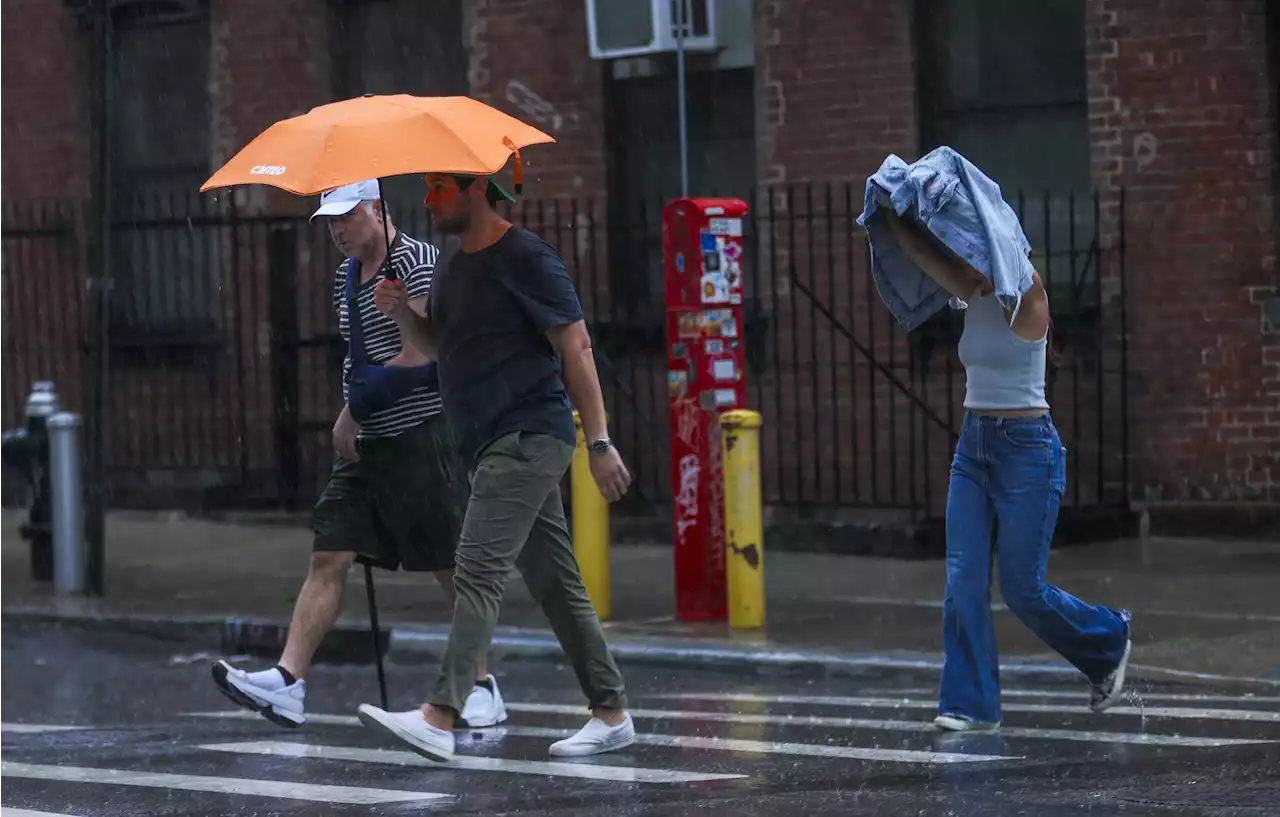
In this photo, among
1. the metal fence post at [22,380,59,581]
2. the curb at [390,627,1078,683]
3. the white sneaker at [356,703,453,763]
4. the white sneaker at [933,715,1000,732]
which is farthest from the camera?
the metal fence post at [22,380,59,581]

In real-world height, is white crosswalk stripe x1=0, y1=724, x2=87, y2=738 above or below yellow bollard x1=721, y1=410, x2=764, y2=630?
below

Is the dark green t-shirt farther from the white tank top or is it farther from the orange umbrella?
the white tank top

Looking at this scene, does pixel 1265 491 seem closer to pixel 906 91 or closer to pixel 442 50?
pixel 906 91

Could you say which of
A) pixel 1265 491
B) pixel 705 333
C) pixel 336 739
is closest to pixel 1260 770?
pixel 336 739

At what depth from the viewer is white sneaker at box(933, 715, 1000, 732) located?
7.08 metres

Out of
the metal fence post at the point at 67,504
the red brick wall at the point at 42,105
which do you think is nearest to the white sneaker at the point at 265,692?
the metal fence post at the point at 67,504

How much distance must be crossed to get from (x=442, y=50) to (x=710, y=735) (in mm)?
9606

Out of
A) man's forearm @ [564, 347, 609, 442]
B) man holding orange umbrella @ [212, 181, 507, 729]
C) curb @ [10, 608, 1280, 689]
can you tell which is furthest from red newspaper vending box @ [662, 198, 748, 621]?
man's forearm @ [564, 347, 609, 442]

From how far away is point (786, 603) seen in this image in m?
10.9

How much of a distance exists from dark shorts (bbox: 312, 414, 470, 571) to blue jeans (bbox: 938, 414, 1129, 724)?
5.76ft

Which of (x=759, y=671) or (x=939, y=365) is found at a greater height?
(x=939, y=365)

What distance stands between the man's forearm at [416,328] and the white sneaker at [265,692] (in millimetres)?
1207

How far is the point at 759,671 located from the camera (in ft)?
29.7

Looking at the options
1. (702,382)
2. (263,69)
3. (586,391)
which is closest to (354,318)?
(586,391)
